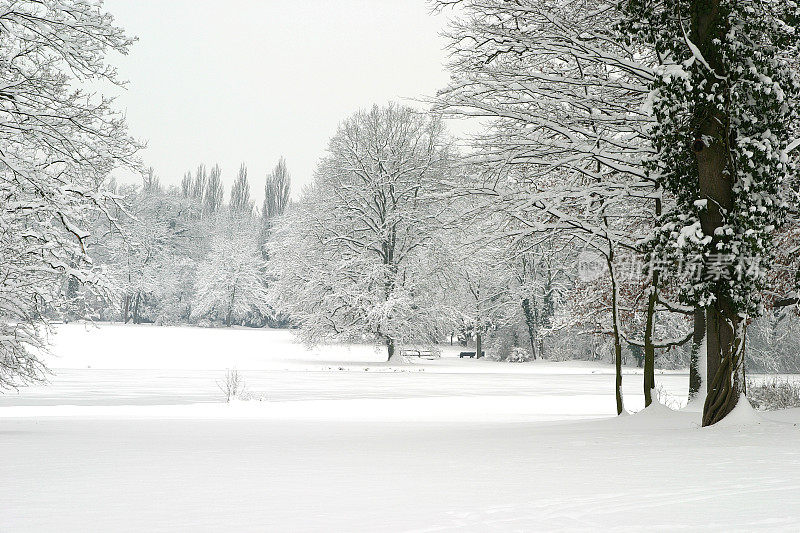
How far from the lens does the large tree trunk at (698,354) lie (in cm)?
1255

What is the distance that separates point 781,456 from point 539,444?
2588 millimetres

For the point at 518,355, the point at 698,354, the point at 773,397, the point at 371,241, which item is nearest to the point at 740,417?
the point at 698,354

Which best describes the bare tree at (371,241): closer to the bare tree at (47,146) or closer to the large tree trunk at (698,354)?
the large tree trunk at (698,354)

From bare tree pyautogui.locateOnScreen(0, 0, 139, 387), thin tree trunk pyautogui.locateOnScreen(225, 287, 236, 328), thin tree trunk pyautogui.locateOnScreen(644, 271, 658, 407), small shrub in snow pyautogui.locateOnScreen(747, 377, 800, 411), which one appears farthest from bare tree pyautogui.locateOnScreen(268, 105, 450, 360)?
thin tree trunk pyautogui.locateOnScreen(225, 287, 236, 328)

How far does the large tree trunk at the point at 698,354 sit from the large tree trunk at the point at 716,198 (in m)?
2.30

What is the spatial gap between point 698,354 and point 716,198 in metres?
3.56

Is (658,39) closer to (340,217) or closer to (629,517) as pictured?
(629,517)

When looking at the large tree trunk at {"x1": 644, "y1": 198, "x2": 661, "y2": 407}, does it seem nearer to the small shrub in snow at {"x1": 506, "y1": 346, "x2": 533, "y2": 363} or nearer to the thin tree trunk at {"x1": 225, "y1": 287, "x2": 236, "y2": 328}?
the small shrub in snow at {"x1": 506, "y1": 346, "x2": 533, "y2": 363}

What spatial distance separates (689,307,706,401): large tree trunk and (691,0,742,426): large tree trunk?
2.30 metres

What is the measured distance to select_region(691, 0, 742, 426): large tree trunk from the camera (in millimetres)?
9875

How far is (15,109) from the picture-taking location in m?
11.0

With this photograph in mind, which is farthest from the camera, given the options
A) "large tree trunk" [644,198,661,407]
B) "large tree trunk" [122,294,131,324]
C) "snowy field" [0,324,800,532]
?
"large tree trunk" [122,294,131,324]

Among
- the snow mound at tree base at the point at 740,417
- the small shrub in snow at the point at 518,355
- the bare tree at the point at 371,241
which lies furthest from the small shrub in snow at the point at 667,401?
the small shrub in snow at the point at 518,355

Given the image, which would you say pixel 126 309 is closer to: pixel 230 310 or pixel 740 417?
pixel 230 310
